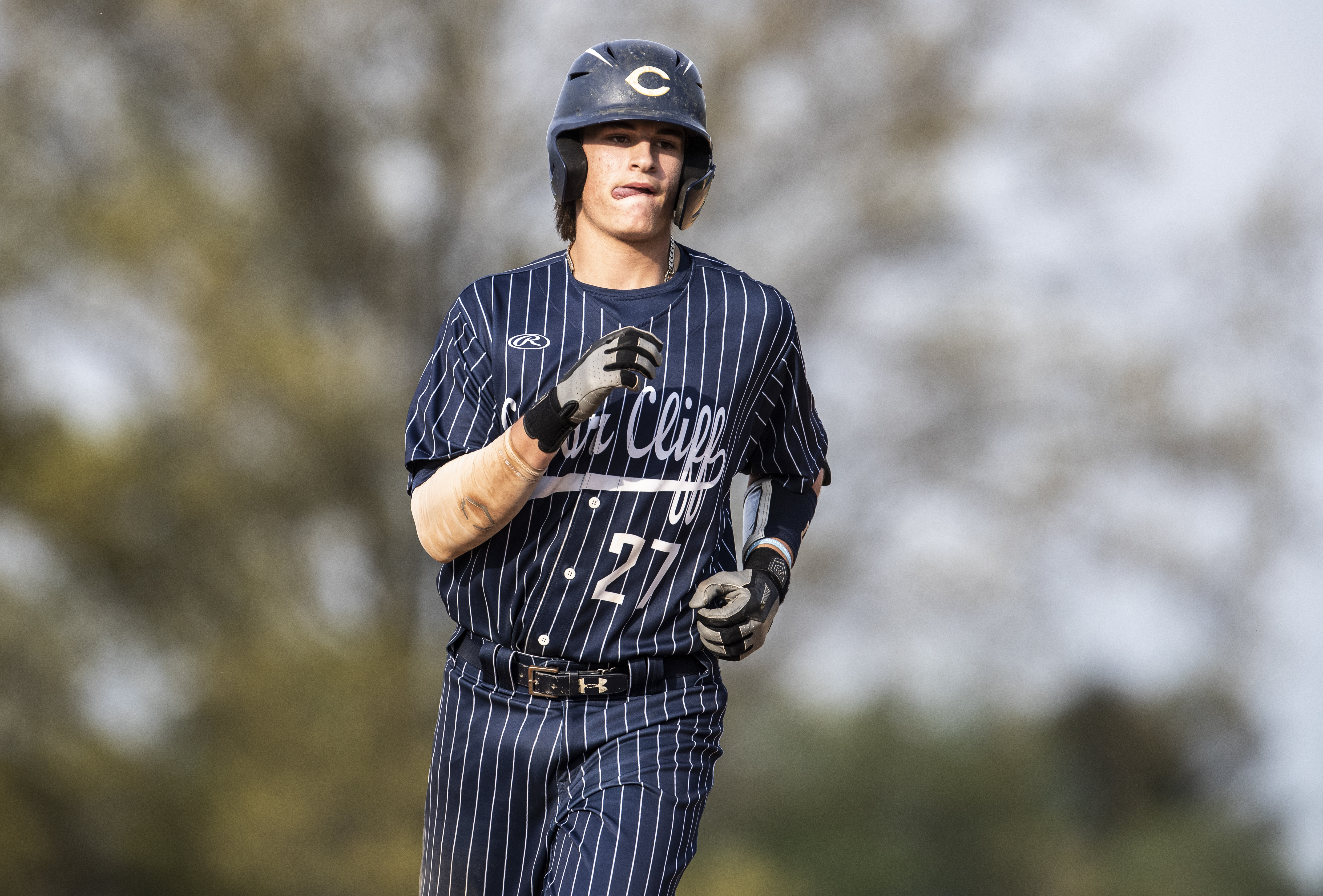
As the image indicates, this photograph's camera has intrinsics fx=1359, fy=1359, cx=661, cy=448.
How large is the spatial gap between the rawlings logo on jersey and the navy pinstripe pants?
27.1 inches

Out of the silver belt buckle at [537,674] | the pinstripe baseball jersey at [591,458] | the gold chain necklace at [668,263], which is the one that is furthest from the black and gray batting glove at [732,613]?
the gold chain necklace at [668,263]

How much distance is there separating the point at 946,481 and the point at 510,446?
11877mm

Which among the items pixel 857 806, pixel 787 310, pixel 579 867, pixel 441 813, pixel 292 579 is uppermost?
pixel 292 579

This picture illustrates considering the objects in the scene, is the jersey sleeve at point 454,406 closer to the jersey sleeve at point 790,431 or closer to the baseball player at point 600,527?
the baseball player at point 600,527

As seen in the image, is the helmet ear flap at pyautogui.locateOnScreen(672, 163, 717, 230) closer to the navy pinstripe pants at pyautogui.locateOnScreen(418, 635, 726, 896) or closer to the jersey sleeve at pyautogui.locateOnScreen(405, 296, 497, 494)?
the jersey sleeve at pyautogui.locateOnScreen(405, 296, 497, 494)

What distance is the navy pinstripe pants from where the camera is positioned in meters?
2.81

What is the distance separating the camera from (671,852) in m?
2.84

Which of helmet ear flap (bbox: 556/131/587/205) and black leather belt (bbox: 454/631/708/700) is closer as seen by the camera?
black leather belt (bbox: 454/631/708/700)

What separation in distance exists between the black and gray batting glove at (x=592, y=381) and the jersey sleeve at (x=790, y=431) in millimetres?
632

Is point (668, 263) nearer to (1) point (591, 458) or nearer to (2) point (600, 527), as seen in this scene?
(1) point (591, 458)

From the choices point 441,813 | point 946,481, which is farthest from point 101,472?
point 441,813

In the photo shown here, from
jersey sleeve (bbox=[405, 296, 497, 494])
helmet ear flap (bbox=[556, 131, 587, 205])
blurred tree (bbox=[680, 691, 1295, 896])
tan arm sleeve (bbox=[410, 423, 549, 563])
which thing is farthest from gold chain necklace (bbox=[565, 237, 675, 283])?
blurred tree (bbox=[680, 691, 1295, 896])

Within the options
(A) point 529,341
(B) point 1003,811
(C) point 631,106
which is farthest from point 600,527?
(B) point 1003,811

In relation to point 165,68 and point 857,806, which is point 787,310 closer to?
point 165,68
